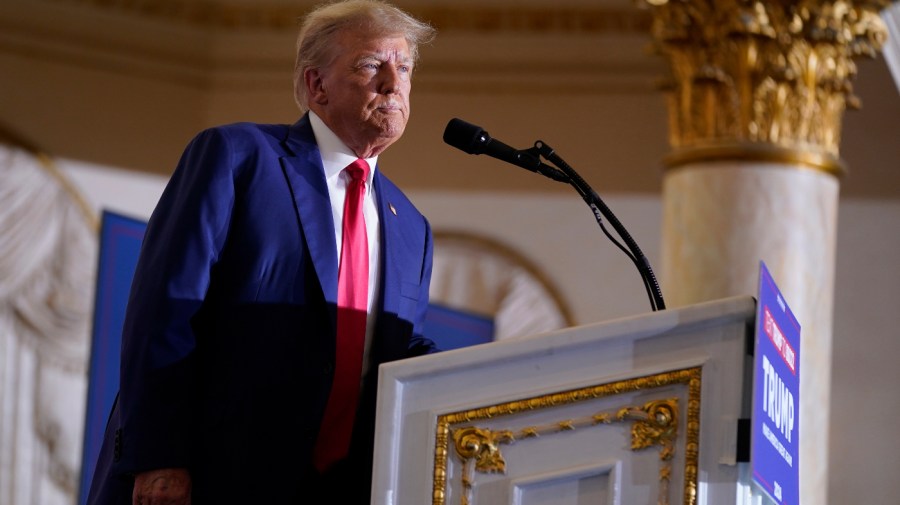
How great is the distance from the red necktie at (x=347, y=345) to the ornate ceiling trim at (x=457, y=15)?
5.56 m

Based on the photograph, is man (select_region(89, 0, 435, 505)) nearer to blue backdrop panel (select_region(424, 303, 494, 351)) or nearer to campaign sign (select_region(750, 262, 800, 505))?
campaign sign (select_region(750, 262, 800, 505))

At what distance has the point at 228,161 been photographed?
Answer: 95.5 inches

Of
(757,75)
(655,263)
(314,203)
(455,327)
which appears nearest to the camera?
(314,203)

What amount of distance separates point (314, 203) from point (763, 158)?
10.4ft

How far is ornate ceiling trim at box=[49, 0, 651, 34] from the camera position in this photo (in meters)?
7.99

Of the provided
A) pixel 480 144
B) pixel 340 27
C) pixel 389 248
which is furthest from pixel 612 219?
pixel 340 27

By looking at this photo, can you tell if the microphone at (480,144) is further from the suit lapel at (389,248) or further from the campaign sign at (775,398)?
the campaign sign at (775,398)

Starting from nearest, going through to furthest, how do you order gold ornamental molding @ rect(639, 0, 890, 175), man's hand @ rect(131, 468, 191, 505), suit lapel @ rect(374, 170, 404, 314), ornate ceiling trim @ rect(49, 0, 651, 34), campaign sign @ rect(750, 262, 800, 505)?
campaign sign @ rect(750, 262, 800, 505) < man's hand @ rect(131, 468, 191, 505) < suit lapel @ rect(374, 170, 404, 314) < gold ornamental molding @ rect(639, 0, 890, 175) < ornate ceiling trim @ rect(49, 0, 651, 34)

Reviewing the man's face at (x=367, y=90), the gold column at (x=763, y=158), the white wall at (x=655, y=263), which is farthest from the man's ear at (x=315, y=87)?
the white wall at (x=655, y=263)

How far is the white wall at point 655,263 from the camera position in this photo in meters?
7.32

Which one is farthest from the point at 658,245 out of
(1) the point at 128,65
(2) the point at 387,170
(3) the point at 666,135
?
(1) the point at 128,65

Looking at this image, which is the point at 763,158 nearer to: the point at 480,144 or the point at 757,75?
the point at 757,75

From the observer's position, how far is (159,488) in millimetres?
2238

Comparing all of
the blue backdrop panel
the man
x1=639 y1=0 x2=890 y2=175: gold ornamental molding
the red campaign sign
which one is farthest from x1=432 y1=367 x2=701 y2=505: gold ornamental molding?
the blue backdrop panel
